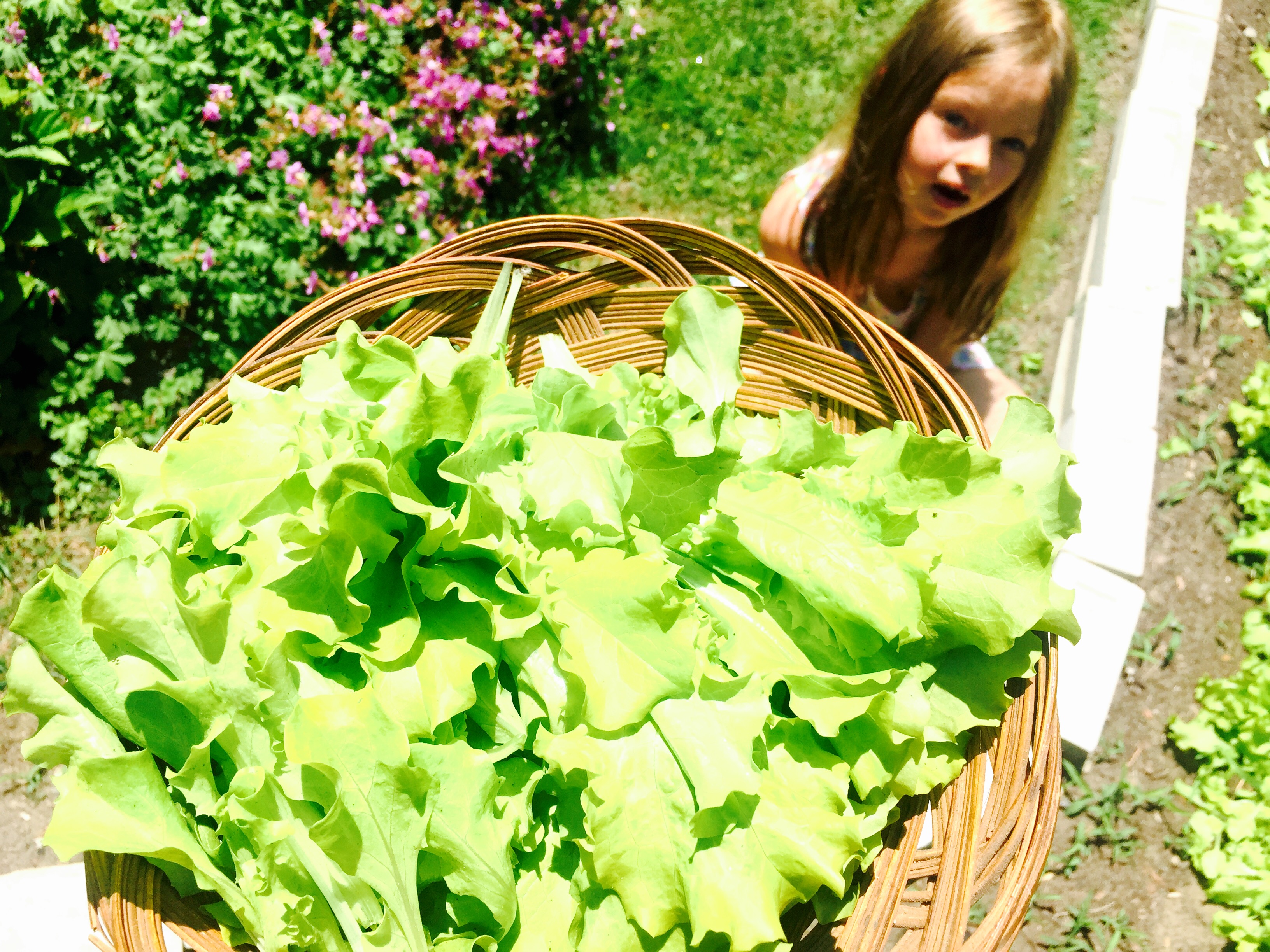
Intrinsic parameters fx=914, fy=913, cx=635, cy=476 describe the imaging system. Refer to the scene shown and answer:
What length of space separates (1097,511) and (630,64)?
2.15 metres

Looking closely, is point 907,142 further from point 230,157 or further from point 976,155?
point 230,157

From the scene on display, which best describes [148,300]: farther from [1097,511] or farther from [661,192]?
[1097,511]

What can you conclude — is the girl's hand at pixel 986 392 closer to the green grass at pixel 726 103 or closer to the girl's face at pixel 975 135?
the girl's face at pixel 975 135

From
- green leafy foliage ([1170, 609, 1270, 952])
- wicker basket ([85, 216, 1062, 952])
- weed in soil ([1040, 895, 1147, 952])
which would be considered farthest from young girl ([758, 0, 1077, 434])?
weed in soil ([1040, 895, 1147, 952])

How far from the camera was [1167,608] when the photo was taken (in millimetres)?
2488

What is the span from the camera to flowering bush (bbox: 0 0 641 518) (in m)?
2.25

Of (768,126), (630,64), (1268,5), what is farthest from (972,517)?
(1268,5)

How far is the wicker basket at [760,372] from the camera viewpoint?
1.23m

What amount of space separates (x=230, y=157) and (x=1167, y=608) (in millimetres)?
2746

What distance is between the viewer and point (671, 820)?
1.10 m

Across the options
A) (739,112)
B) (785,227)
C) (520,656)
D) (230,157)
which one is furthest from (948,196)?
(230,157)

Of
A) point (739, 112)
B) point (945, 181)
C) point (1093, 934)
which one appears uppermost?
point (739, 112)

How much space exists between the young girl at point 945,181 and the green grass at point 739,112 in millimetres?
593

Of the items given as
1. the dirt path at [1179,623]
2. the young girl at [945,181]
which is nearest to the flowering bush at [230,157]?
the young girl at [945,181]
